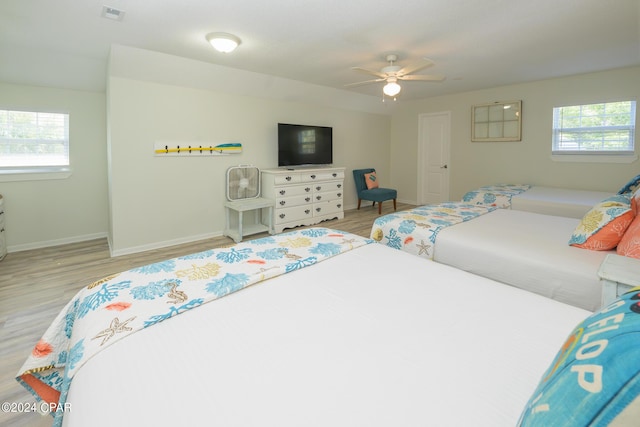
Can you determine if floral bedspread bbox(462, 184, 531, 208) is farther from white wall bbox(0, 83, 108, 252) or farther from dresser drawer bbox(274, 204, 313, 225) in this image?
white wall bbox(0, 83, 108, 252)

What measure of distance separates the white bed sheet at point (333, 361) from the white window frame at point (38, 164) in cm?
427

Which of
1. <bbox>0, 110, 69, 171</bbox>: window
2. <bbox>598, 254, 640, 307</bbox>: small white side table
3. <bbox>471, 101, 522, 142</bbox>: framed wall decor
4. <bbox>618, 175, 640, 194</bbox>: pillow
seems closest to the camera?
<bbox>598, 254, 640, 307</bbox>: small white side table

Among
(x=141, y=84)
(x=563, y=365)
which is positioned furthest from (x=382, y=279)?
(x=141, y=84)

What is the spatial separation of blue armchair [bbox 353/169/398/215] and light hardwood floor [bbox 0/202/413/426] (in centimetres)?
114

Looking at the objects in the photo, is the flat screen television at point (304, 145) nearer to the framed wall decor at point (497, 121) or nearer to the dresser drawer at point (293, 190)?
the dresser drawer at point (293, 190)

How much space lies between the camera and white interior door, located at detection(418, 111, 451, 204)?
21.2 ft

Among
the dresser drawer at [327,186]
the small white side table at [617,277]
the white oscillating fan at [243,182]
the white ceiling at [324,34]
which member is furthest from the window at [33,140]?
the small white side table at [617,277]

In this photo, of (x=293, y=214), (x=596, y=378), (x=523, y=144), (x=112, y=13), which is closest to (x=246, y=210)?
(x=293, y=214)

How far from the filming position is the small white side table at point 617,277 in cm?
135

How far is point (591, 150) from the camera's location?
15.9 feet

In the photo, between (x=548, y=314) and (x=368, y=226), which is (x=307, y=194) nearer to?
(x=368, y=226)

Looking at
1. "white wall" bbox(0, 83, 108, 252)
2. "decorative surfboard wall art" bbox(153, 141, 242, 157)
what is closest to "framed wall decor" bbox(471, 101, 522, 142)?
"decorative surfboard wall art" bbox(153, 141, 242, 157)

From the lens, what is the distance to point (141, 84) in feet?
12.3

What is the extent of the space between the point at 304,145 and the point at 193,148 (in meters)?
1.85
